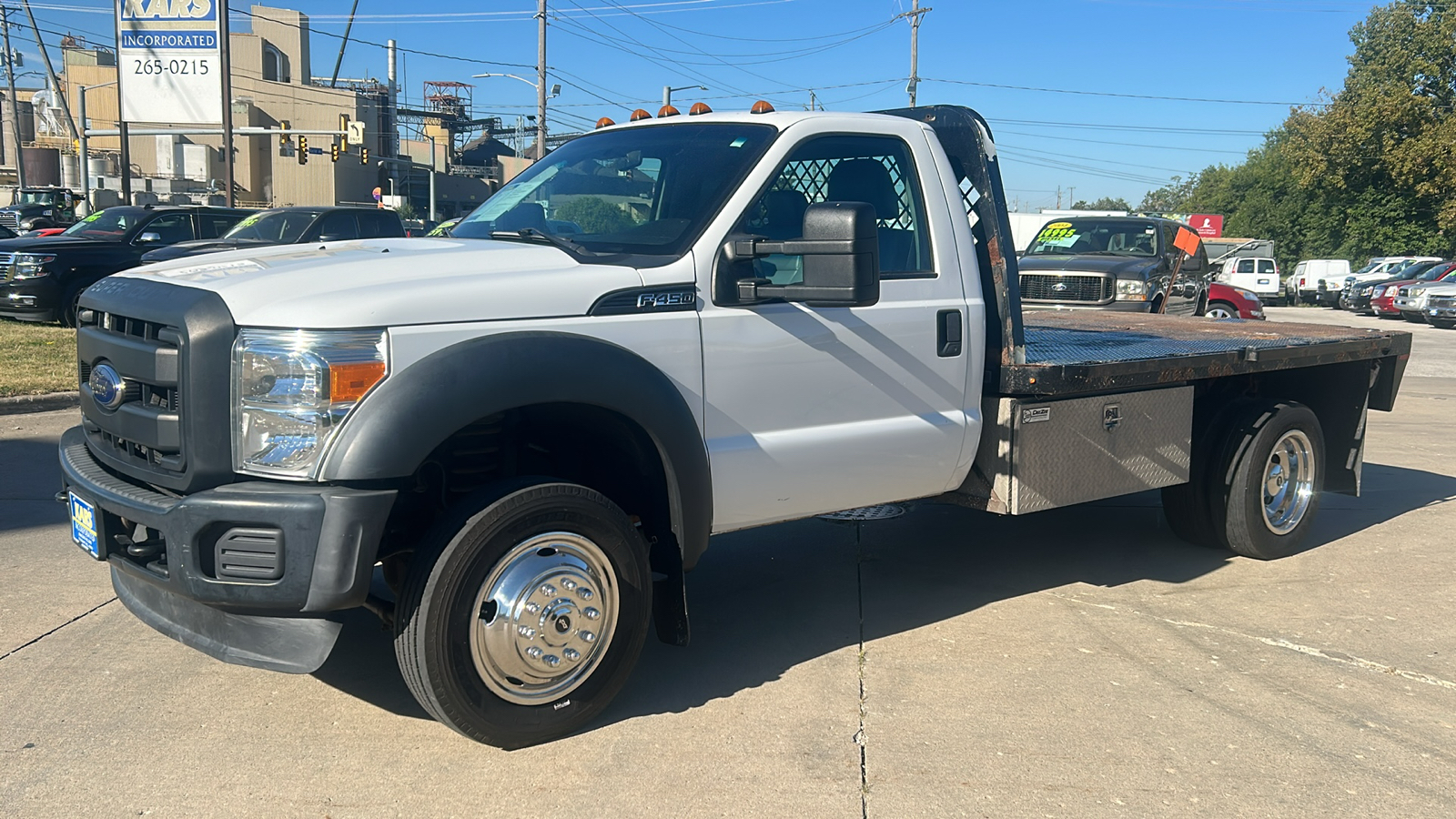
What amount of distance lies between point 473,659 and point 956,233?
8.31 feet

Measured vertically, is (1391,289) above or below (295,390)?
below

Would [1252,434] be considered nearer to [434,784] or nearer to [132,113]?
[434,784]

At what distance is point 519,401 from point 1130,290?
468 inches

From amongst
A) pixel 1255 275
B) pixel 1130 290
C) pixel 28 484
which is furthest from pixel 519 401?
pixel 1255 275

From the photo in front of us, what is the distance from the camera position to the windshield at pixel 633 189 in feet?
13.6

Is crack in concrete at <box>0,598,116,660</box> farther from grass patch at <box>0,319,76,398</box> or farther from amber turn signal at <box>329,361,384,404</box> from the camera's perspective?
grass patch at <box>0,319,76,398</box>

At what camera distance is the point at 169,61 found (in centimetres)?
3131

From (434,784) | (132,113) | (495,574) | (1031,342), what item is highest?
(132,113)

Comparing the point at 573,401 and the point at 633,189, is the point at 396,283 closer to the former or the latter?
the point at 573,401

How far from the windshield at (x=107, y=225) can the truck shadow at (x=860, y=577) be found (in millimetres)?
13437

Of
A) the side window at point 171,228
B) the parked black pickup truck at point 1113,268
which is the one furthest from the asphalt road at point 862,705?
the side window at point 171,228

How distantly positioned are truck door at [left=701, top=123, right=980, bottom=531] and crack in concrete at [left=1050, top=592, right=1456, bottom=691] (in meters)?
1.21

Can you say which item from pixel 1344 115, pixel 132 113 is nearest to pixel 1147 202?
pixel 1344 115

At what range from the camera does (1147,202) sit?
4788 inches
